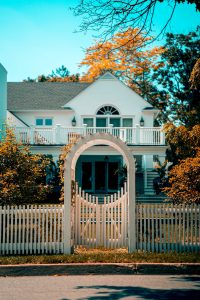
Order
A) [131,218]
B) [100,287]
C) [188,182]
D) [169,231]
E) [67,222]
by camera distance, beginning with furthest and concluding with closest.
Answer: [188,182]
[169,231]
[131,218]
[67,222]
[100,287]

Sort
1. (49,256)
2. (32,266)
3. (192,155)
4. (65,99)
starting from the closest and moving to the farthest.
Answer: (32,266), (49,256), (192,155), (65,99)

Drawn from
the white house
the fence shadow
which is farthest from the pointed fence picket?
the white house

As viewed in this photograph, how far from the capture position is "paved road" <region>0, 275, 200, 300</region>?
6168mm

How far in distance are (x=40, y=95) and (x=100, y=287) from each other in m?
25.6

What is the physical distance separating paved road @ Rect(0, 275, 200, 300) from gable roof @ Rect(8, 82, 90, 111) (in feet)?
73.5

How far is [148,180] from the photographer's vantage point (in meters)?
27.4

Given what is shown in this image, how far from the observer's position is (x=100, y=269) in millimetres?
8016

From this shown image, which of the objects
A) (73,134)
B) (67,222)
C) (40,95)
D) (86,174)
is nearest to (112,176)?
(86,174)

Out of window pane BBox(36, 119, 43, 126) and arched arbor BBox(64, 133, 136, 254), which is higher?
window pane BBox(36, 119, 43, 126)

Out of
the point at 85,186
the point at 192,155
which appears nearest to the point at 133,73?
the point at 85,186

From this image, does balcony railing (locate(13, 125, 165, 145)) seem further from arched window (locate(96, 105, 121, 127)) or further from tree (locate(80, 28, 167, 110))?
tree (locate(80, 28, 167, 110))

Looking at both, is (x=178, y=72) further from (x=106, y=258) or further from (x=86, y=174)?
(x=106, y=258)

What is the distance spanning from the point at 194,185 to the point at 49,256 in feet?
16.4

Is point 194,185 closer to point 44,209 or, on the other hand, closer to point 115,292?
point 44,209
